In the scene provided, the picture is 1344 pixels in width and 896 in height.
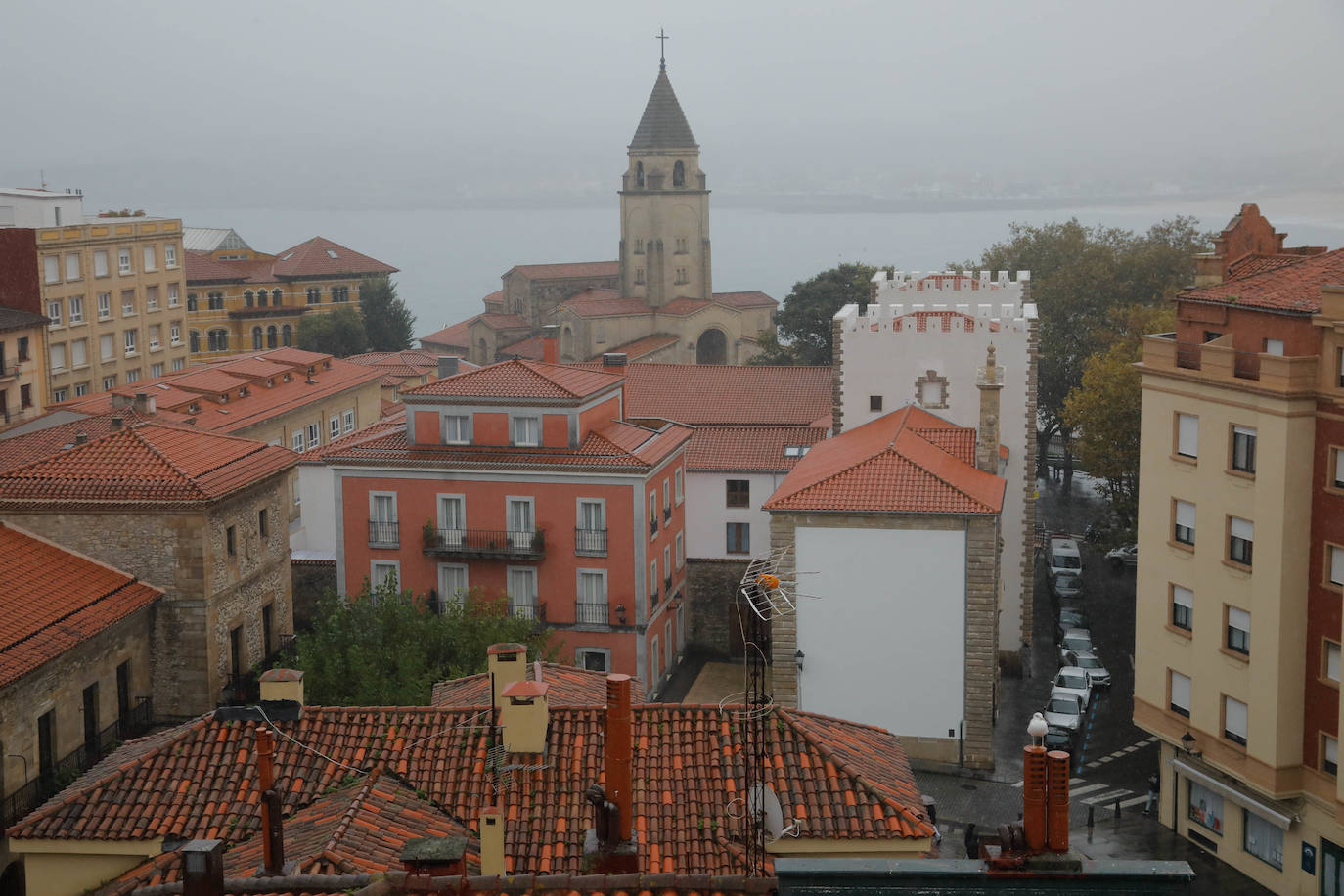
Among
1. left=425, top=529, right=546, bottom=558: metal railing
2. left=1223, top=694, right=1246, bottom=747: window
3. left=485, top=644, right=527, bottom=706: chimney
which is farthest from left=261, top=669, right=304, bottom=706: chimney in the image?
left=425, top=529, right=546, bottom=558: metal railing

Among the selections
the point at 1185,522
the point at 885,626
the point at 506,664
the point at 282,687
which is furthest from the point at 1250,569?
the point at 282,687

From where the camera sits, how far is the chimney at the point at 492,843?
15695mm

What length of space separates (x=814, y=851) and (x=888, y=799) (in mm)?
1281

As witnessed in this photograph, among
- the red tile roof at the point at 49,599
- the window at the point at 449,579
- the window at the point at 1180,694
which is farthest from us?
the window at the point at 449,579

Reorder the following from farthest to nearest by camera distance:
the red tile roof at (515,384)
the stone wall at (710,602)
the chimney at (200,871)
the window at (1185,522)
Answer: the stone wall at (710,602)
the red tile roof at (515,384)
the window at (1185,522)
the chimney at (200,871)

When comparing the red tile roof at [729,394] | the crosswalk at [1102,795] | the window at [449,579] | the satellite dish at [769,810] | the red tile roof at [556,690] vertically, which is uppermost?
the red tile roof at [729,394]

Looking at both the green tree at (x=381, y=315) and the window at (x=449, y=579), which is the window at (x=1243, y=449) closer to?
the window at (x=449, y=579)

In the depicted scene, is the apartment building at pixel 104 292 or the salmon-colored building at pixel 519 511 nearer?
the salmon-colored building at pixel 519 511

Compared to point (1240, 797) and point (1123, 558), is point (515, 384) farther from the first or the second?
point (1123, 558)

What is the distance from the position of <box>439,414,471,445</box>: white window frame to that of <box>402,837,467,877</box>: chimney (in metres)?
29.7

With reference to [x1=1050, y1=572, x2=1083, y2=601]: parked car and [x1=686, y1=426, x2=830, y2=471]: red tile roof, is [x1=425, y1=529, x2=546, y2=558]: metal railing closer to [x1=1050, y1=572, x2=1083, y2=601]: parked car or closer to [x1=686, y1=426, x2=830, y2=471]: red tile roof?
[x1=686, y1=426, x2=830, y2=471]: red tile roof

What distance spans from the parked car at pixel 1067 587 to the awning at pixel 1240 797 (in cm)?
1933

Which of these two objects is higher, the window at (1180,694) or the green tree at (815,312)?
the green tree at (815,312)

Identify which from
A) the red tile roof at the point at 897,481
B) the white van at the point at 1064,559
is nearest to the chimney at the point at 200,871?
the red tile roof at the point at 897,481
